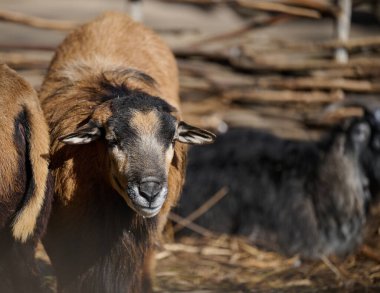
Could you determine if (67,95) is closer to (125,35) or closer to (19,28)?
(125,35)

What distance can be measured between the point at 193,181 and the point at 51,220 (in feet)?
10.2

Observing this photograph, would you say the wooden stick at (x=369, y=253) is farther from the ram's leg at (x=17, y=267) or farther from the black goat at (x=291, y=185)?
the ram's leg at (x=17, y=267)

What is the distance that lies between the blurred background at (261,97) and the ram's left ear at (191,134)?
1934 millimetres

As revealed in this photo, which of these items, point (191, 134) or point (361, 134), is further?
point (361, 134)

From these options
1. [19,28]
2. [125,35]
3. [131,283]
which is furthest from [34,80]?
[19,28]

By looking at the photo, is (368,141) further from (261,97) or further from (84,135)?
(84,135)

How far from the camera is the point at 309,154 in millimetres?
8508

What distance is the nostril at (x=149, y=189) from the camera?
5.01 m

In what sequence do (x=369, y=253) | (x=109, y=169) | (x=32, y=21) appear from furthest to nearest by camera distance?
1. (x=32, y=21)
2. (x=369, y=253)
3. (x=109, y=169)

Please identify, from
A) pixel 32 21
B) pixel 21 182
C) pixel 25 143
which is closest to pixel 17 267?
pixel 21 182

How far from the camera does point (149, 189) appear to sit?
16.4 ft

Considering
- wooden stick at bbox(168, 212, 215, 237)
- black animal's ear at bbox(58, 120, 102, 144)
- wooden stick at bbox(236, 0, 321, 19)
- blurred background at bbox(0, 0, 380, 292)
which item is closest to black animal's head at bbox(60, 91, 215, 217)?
black animal's ear at bbox(58, 120, 102, 144)

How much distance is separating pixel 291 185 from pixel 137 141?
3.53 meters

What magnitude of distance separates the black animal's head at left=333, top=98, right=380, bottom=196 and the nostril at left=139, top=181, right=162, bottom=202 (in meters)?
3.77
